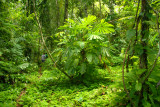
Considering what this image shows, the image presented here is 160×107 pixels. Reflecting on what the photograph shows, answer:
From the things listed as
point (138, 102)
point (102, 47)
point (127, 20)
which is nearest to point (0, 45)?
point (102, 47)

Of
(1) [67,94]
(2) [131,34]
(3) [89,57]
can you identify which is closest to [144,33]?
(2) [131,34]

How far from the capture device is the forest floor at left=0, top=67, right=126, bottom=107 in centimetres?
261

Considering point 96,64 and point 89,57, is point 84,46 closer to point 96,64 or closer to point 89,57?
point 89,57

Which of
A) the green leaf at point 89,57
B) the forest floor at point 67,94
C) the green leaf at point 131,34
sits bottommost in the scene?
the forest floor at point 67,94

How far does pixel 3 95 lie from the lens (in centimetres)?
348

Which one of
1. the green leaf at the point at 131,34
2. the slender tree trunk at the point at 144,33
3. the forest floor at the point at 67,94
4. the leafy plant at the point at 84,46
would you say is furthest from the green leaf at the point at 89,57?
the green leaf at the point at 131,34

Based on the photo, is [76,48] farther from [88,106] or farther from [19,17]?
[19,17]

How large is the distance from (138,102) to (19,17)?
736 centimetres

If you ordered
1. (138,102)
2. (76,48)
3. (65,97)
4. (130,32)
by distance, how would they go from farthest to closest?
1. (76,48)
2. (65,97)
3. (138,102)
4. (130,32)

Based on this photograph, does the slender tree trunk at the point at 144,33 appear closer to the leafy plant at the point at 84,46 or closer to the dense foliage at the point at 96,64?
the dense foliage at the point at 96,64

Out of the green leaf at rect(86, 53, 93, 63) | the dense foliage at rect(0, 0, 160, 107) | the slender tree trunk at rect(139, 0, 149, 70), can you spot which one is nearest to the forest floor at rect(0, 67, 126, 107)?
the dense foliage at rect(0, 0, 160, 107)

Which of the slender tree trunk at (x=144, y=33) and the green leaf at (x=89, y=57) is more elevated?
the slender tree trunk at (x=144, y=33)

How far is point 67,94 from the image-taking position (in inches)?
138

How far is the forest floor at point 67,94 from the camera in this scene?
2.61 meters
